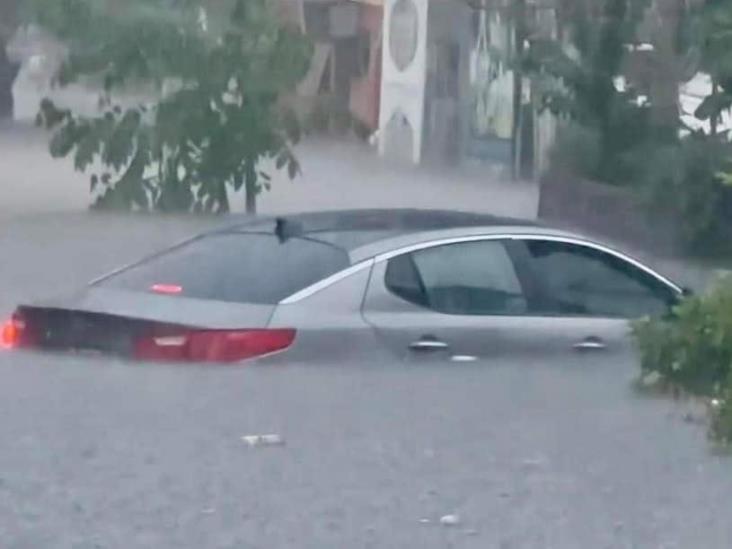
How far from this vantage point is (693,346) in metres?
11.4

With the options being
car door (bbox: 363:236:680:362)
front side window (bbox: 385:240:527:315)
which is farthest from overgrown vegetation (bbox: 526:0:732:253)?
front side window (bbox: 385:240:527:315)

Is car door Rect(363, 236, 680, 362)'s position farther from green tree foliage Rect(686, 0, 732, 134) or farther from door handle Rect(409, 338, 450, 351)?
green tree foliage Rect(686, 0, 732, 134)

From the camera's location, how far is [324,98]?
95.1ft

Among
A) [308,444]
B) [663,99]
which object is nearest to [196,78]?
[663,99]

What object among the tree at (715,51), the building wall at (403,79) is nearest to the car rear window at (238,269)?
the tree at (715,51)

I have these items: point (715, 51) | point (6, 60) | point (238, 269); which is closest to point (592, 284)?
point (238, 269)

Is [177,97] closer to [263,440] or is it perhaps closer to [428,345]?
[428,345]

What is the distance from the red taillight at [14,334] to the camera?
12578 mm

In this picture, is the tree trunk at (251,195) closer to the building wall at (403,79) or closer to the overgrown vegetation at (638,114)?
the overgrown vegetation at (638,114)

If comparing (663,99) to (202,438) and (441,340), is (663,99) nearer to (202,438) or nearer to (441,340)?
(441,340)

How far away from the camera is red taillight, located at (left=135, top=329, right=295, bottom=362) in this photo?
11734 millimetres

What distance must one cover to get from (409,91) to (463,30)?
1943 mm

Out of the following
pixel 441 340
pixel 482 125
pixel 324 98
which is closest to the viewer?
pixel 441 340

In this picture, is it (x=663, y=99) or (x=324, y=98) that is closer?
(x=663, y=99)
